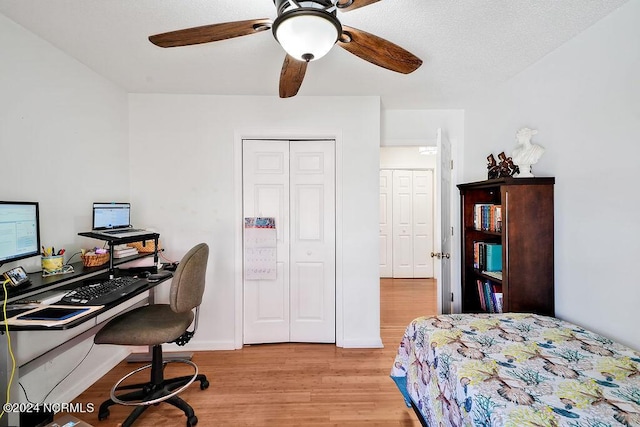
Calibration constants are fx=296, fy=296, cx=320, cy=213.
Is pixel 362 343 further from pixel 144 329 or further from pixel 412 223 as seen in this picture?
pixel 412 223

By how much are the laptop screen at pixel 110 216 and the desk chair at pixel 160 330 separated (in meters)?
0.70

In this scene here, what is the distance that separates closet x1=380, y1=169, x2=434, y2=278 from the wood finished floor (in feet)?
8.60

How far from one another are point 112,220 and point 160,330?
3.36 feet

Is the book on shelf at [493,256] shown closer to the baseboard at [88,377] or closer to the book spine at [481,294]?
the book spine at [481,294]

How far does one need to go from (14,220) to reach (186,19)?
1.40 meters

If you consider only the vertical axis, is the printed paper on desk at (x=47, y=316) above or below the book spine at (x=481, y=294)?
above

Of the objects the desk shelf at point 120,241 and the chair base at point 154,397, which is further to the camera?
the desk shelf at point 120,241

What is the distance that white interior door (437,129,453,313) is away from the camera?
254 cm

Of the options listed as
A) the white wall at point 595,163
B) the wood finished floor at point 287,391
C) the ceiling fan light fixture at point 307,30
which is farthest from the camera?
the wood finished floor at point 287,391

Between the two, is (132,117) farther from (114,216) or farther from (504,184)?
(504,184)

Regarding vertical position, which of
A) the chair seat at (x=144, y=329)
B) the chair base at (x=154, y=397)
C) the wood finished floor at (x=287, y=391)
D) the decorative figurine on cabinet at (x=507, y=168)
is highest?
the decorative figurine on cabinet at (x=507, y=168)

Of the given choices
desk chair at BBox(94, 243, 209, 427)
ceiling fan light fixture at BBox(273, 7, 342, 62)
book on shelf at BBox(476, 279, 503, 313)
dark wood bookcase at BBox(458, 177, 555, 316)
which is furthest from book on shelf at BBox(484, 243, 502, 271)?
desk chair at BBox(94, 243, 209, 427)

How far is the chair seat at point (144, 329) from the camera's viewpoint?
68.9 inches

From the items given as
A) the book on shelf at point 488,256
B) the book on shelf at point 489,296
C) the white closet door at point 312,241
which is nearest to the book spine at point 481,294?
the book on shelf at point 489,296
